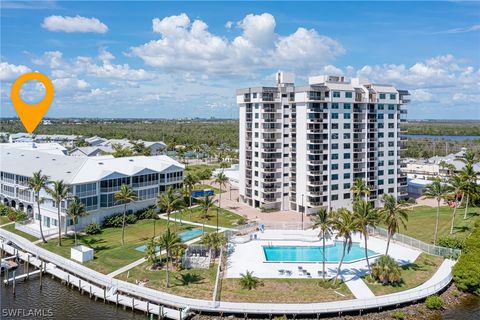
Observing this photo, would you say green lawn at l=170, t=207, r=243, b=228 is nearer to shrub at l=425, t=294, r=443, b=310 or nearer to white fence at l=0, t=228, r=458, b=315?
white fence at l=0, t=228, r=458, b=315

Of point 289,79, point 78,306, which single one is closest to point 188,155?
point 289,79

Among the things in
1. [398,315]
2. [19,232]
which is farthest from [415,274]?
[19,232]

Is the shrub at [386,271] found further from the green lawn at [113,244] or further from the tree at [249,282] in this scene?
the green lawn at [113,244]

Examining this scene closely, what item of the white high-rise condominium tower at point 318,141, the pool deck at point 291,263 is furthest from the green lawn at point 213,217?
the pool deck at point 291,263

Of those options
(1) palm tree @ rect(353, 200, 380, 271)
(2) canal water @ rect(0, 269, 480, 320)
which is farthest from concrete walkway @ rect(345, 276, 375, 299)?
(2) canal water @ rect(0, 269, 480, 320)

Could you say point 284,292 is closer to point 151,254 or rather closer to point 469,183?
point 151,254
